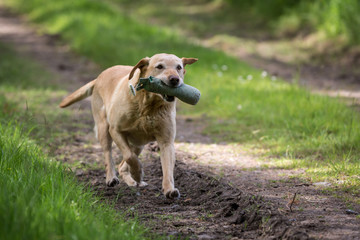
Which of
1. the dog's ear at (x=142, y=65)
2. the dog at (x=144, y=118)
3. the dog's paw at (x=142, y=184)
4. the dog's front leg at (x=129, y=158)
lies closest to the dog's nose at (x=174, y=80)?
the dog at (x=144, y=118)

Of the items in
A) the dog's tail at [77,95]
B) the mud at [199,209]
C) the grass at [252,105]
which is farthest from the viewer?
the dog's tail at [77,95]

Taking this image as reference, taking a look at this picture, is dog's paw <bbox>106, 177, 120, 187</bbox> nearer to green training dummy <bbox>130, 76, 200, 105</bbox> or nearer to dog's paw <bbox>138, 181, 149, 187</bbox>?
dog's paw <bbox>138, 181, 149, 187</bbox>

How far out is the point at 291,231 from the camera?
3129 mm

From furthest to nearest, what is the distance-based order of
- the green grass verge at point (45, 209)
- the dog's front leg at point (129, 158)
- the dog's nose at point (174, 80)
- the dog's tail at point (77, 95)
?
the dog's tail at point (77, 95), the dog's front leg at point (129, 158), the dog's nose at point (174, 80), the green grass verge at point (45, 209)

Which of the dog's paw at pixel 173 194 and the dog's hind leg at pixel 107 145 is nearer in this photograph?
the dog's paw at pixel 173 194

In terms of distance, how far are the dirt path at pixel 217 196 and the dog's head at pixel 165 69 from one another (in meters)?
0.96

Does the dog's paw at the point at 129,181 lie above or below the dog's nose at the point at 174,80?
below

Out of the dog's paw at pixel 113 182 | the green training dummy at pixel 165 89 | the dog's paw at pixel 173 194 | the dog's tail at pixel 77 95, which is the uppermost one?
the green training dummy at pixel 165 89

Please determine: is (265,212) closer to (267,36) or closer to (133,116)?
(133,116)

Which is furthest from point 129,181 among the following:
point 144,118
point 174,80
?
point 174,80

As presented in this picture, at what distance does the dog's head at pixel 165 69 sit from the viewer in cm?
414

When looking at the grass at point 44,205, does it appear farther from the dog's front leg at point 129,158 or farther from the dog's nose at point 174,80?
the dog's nose at point 174,80

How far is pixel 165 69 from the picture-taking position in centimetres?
433

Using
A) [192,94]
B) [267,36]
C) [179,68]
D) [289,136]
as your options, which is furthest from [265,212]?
[267,36]
